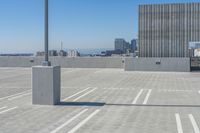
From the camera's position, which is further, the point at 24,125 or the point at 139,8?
the point at 139,8

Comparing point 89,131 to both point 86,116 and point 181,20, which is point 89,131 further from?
point 181,20

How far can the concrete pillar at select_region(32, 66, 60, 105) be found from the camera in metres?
15.0

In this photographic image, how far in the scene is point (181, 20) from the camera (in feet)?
132

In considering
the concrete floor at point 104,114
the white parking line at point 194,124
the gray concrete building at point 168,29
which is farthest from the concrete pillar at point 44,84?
the gray concrete building at point 168,29

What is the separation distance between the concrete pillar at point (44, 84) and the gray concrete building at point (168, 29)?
27177mm

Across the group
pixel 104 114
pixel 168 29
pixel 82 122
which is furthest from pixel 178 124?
pixel 168 29

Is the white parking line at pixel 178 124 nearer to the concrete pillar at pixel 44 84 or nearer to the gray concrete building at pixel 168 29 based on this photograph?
the concrete pillar at pixel 44 84

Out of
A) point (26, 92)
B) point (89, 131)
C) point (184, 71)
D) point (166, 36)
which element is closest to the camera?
point (89, 131)

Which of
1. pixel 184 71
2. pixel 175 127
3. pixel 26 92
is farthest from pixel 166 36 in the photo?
pixel 175 127

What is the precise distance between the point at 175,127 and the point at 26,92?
11062mm

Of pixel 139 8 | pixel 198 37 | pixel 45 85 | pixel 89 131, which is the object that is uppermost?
pixel 139 8

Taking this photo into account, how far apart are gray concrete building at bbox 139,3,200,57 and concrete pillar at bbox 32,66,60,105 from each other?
27.2 metres

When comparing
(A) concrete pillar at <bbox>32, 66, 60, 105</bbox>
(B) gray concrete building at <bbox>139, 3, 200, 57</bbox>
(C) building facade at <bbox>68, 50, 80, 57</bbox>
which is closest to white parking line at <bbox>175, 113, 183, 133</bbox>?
(A) concrete pillar at <bbox>32, 66, 60, 105</bbox>

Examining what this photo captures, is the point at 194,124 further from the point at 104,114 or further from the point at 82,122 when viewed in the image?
the point at 82,122
